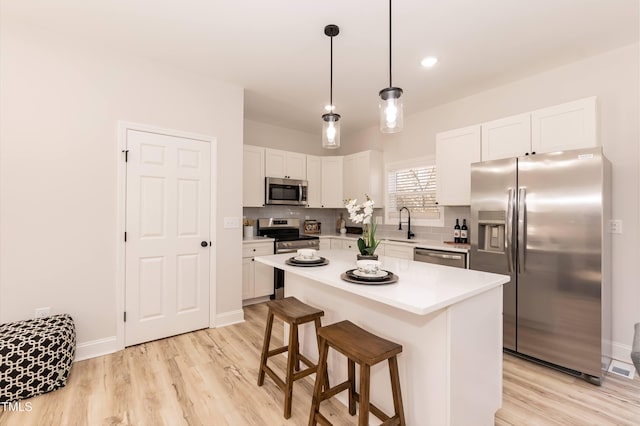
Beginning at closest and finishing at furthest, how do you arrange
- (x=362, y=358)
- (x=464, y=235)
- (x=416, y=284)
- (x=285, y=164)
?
(x=362, y=358)
(x=416, y=284)
(x=464, y=235)
(x=285, y=164)

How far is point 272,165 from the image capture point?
4648mm

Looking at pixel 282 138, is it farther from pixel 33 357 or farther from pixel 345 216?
pixel 33 357

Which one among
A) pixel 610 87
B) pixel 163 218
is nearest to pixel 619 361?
pixel 610 87

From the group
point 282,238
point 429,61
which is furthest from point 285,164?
Result: point 429,61

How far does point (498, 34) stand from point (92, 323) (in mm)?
4375

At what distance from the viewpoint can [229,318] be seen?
3.39 meters

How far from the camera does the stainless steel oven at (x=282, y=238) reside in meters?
4.35

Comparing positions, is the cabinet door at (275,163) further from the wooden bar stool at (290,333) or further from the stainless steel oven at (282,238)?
the wooden bar stool at (290,333)

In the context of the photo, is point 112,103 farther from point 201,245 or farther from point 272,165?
point 272,165

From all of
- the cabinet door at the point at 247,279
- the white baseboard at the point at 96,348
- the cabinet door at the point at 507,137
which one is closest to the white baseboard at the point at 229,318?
the cabinet door at the point at 247,279

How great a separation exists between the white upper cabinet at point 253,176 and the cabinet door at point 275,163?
0.09 m

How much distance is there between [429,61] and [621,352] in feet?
10.5

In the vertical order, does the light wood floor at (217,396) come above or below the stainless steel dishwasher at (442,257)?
below

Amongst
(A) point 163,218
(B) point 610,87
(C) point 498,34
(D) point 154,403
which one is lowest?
(D) point 154,403
